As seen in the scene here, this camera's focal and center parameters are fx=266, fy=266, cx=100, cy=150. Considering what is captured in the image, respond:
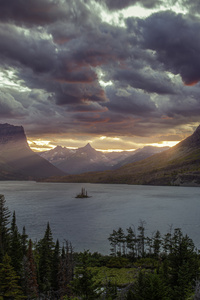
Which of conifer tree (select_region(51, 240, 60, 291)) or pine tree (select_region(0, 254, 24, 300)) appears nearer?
pine tree (select_region(0, 254, 24, 300))

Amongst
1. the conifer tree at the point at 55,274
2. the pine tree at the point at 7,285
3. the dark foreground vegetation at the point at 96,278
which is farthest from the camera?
the conifer tree at the point at 55,274

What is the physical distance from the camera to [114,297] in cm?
4888

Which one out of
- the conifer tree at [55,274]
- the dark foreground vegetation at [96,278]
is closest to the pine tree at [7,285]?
the dark foreground vegetation at [96,278]

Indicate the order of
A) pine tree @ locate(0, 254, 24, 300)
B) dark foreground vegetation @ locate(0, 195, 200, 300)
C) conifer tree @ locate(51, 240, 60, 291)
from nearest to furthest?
dark foreground vegetation @ locate(0, 195, 200, 300) < pine tree @ locate(0, 254, 24, 300) < conifer tree @ locate(51, 240, 60, 291)

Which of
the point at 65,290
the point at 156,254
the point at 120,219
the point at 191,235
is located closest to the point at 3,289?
the point at 65,290

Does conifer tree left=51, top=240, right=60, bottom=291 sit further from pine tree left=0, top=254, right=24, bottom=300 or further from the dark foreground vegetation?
pine tree left=0, top=254, right=24, bottom=300

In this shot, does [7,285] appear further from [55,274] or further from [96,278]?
[96,278]

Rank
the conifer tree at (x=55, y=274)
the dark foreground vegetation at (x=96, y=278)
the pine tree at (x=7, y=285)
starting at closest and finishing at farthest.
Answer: the dark foreground vegetation at (x=96, y=278) < the pine tree at (x=7, y=285) < the conifer tree at (x=55, y=274)

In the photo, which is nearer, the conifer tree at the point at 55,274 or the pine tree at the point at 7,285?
the pine tree at the point at 7,285

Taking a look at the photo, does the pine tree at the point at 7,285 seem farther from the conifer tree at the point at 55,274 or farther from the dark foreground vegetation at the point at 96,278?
the conifer tree at the point at 55,274

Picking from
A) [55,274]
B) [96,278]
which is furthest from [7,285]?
[96,278]

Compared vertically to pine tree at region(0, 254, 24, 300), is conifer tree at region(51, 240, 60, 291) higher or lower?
lower

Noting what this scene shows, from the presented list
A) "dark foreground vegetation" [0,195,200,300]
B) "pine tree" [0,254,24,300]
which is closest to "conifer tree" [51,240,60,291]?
"dark foreground vegetation" [0,195,200,300]

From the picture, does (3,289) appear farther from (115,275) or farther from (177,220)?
(177,220)
